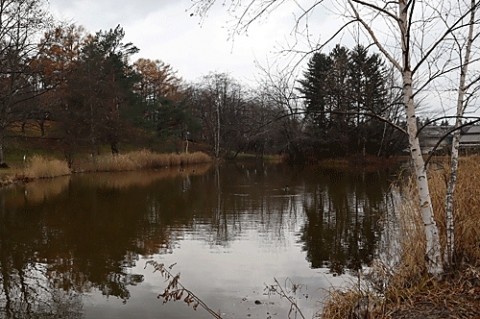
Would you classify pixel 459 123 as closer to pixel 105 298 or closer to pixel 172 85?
pixel 105 298

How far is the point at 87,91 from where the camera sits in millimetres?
31234

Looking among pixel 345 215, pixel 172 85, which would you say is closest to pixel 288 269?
pixel 345 215

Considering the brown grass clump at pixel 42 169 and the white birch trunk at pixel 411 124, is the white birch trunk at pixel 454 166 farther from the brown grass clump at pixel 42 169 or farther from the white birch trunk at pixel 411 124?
the brown grass clump at pixel 42 169

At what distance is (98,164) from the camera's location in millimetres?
29953

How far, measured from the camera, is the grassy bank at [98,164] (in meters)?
22.7

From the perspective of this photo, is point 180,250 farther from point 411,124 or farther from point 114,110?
point 114,110

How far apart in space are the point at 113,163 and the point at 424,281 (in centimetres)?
2750

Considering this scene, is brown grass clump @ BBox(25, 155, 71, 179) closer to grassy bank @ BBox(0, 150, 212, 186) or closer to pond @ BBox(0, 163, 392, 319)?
grassy bank @ BBox(0, 150, 212, 186)

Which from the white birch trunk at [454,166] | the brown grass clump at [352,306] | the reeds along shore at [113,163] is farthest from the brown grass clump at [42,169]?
the white birch trunk at [454,166]

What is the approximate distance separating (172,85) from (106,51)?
545 inches

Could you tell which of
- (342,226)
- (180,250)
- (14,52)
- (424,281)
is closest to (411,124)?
(424,281)

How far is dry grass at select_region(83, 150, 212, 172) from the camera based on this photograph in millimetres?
30078

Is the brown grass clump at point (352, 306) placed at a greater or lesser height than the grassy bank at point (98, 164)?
lesser

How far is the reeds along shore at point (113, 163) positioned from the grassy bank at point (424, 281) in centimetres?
2055
